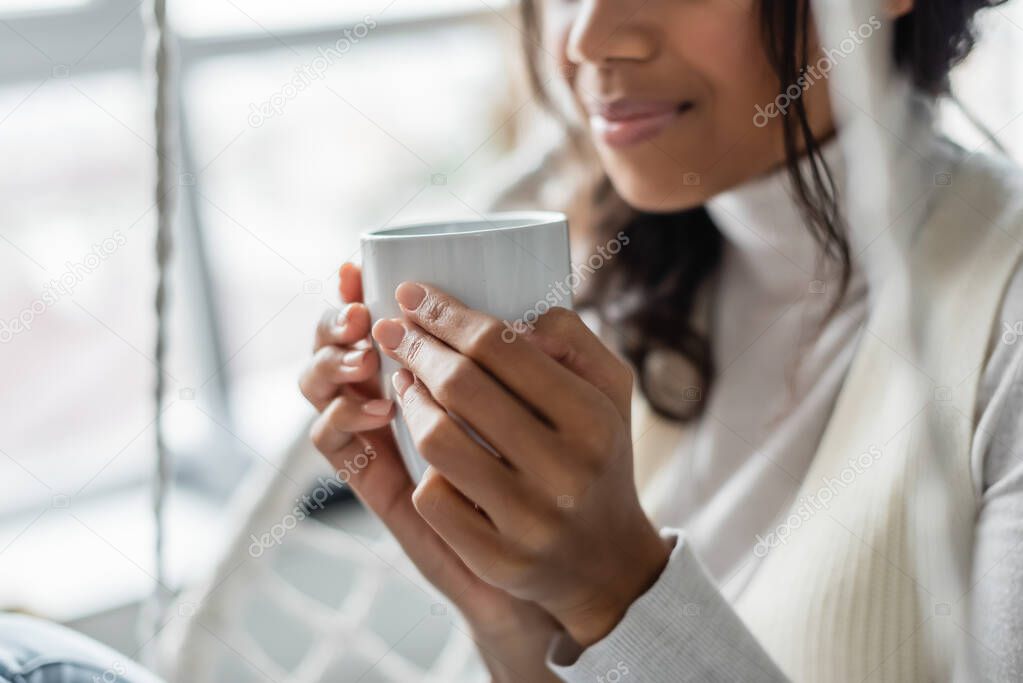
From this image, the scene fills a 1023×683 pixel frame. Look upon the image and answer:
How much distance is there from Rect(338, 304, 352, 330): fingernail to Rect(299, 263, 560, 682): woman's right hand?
1 centimetres

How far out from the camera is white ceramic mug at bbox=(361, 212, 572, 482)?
17.5 inches

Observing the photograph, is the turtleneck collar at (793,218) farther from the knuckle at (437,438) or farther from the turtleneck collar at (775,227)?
the knuckle at (437,438)

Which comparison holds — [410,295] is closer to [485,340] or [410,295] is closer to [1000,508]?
[485,340]

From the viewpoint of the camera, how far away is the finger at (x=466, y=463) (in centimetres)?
44

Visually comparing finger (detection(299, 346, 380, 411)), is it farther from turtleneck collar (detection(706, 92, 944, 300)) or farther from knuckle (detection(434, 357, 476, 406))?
turtleneck collar (detection(706, 92, 944, 300))

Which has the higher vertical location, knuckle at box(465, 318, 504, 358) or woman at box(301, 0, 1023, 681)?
knuckle at box(465, 318, 504, 358)

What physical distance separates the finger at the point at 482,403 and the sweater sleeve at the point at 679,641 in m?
0.11

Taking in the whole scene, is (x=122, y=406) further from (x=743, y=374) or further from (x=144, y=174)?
(x=743, y=374)

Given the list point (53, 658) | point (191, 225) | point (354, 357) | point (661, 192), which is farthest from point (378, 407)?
point (191, 225)

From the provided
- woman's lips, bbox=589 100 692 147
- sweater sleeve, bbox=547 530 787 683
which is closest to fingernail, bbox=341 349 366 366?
sweater sleeve, bbox=547 530 787 683

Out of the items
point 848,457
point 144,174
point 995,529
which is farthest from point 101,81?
point 995,529

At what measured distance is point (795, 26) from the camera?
25.4 inches

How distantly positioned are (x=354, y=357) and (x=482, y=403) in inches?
4.3

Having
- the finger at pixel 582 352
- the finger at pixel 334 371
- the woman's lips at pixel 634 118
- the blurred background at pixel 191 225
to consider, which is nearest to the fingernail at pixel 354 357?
the finger at pixel 334 371
